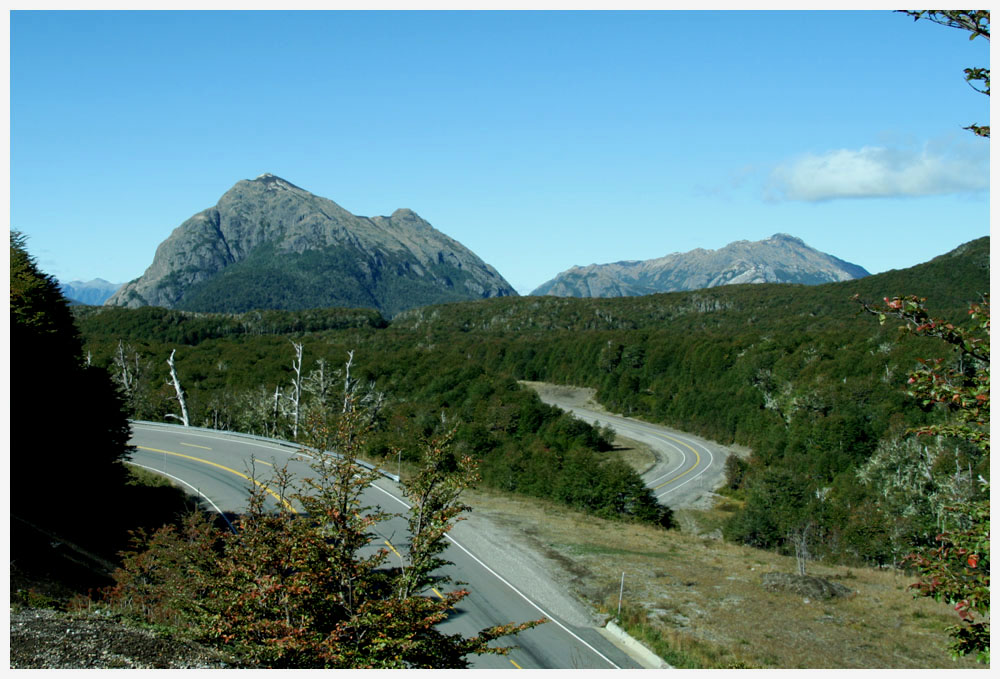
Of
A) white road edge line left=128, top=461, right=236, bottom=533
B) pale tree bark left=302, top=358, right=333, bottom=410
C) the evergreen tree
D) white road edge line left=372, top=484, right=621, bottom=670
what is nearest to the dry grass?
white road edge line left=372, top=484, right=621, bottom=670

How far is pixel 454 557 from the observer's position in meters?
25.6

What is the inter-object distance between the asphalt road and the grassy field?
5.75 feet

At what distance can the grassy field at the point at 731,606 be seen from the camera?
59.2ft

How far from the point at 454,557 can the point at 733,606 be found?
29.9 ft

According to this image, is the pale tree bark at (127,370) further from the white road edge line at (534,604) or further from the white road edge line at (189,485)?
the white road edge line at (534,604)

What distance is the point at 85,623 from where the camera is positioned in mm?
10148

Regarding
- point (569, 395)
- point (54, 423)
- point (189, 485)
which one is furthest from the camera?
point (569, 395)

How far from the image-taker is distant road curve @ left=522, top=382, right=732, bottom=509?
174ft

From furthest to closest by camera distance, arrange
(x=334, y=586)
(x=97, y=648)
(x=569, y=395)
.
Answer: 1. (x=569, y=395)
2. (x=334, y=586)
3. (x=97, y=648)

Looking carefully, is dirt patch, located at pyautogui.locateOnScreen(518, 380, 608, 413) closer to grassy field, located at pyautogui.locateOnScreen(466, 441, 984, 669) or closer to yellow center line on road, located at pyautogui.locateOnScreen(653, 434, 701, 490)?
yellow center line on road, located at pyautogui.locateOnScreen(653, 434, 701, 490)

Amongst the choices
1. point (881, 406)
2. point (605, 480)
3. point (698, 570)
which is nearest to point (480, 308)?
point (881, 406)

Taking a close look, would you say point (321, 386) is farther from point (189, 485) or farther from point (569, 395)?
point (569, 395)

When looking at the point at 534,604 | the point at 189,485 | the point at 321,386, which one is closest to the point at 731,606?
the point at 534,604

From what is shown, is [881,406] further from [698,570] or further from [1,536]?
[1,536]
